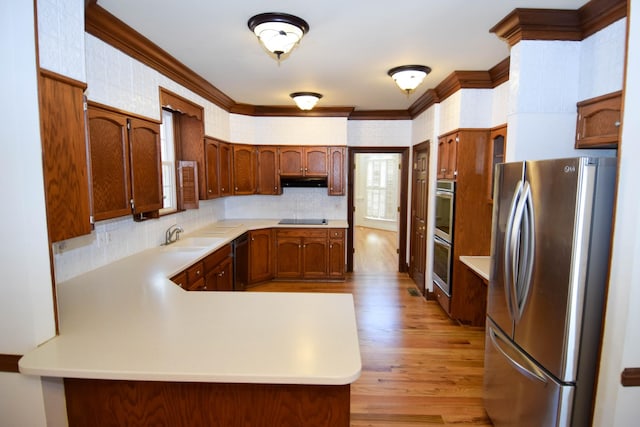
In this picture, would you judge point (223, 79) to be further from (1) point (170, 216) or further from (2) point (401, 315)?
(2) point (401, 315)

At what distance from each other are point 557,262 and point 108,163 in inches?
104

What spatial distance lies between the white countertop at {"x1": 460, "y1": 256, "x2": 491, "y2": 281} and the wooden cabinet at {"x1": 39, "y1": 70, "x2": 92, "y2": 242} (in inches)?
109

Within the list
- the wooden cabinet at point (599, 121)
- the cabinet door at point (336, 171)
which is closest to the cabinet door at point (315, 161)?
the cabinet door at point (336, 171)

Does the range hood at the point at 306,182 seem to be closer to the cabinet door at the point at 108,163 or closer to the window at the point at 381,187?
the cabinet door at the point at 108,163

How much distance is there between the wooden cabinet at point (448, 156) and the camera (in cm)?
362

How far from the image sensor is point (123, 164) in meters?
2.39

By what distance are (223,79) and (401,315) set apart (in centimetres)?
331

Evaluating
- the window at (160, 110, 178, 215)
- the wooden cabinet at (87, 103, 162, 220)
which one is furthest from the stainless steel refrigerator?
the window at (160, 110, 178, 215)

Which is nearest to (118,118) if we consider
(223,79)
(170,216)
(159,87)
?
(159,87)

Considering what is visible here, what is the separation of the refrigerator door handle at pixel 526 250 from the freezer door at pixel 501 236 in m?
0.11

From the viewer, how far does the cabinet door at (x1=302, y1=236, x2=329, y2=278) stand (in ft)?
16.5

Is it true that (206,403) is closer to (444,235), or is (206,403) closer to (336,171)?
(444,235)

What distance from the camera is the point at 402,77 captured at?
3281 mm

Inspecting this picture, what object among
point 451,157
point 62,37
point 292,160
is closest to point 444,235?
point 451,157
